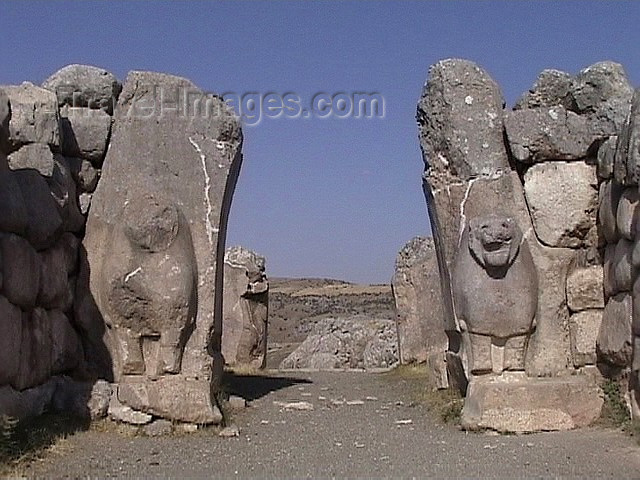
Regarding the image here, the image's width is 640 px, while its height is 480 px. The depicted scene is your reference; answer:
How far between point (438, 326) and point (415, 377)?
1360 millimetres

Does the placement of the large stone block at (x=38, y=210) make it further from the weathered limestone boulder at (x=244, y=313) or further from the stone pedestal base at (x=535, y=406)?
the weathered limestone boulder at (x=244, y=313)

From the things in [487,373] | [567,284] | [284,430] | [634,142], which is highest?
[634,142]

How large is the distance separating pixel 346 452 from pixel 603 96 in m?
4.01

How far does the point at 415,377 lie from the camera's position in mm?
12602

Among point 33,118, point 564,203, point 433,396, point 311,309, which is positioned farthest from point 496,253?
point 311,309

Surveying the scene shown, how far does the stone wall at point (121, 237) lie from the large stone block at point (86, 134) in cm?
1

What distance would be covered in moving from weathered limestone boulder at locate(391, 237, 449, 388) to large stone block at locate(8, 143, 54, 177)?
24.2ft

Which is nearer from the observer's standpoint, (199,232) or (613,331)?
(613,331)

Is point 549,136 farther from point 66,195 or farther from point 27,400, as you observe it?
point 27,400

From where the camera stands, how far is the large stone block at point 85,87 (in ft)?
28.0

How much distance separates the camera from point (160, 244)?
26.3 feet

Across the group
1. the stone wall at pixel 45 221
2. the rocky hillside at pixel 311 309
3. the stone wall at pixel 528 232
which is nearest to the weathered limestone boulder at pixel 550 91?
the stone wall at pixel 528 232

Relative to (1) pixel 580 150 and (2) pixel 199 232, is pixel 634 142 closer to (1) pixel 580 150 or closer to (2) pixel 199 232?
(1) pixel 580 150

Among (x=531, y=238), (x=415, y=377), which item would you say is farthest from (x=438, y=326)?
(x=531, y=238)
